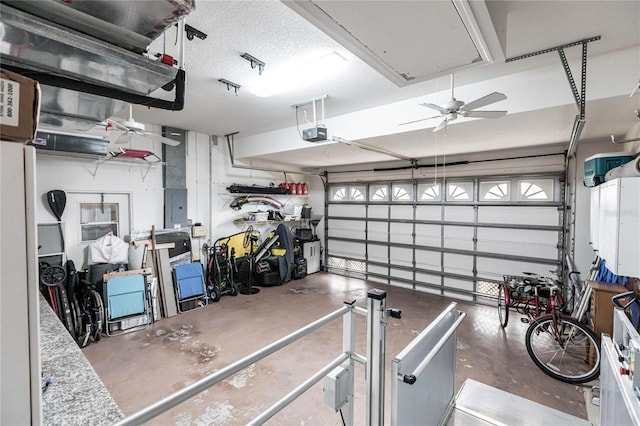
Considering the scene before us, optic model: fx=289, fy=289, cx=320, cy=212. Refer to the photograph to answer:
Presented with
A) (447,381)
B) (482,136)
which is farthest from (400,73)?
(482,136)

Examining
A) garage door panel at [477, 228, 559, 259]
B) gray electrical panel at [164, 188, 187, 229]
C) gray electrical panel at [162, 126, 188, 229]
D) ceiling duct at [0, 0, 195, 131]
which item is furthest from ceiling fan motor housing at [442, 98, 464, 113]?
gray electrical panel at [164, 188, 187, 229]

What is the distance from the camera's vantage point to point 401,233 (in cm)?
671

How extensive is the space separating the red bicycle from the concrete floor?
17cm

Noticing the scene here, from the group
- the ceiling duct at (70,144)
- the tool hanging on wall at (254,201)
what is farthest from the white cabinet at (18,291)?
the tool hanging on wall at (254,201)

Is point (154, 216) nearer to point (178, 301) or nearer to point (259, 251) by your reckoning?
point (178, 301)

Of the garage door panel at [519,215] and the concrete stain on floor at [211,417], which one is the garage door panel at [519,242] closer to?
the garage door panel at [519,215]

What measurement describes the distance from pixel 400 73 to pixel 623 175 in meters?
2.43

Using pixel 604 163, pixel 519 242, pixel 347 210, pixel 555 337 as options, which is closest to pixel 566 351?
pixel 555 337

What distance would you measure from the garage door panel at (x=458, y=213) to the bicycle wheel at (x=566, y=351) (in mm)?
2422

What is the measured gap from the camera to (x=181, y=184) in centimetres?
553

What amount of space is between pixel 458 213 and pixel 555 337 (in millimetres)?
2844

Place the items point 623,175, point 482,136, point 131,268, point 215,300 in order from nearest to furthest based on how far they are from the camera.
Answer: point 623,175 → point 482,136 → point 131,268 → point 215,300

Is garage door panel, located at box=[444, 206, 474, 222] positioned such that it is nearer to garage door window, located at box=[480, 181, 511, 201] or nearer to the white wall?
garage door window, located at box=[480, 181, 511, 201]

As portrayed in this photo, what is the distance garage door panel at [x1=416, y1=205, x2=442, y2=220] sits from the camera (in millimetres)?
6168
